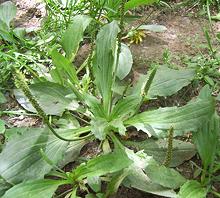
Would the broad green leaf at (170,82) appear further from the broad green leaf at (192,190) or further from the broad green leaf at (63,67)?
the broad green leaf at (192,190)

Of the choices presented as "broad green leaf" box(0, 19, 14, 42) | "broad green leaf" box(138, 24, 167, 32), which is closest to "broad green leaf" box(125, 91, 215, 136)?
"broad green leaf" box(138, 24, 167, 32)

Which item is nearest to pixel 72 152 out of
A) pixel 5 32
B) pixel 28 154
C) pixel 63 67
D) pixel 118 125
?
pixel 28 154

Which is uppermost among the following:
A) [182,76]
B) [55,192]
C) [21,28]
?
[21,28]

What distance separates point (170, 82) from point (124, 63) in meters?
0.32

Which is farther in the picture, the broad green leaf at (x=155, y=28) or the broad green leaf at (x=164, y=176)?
the broad green leaf at (x=155, y=28)

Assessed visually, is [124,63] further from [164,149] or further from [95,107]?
[164,149]

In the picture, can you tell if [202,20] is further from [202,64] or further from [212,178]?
[212,178]

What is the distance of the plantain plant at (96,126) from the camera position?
178 cm

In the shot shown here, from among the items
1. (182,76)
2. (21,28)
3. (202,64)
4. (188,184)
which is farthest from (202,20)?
(188,184)

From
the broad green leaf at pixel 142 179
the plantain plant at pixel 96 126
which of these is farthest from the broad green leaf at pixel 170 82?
the broad green leaf at pixel 142 179

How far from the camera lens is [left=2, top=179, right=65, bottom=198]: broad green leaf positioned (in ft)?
5.71

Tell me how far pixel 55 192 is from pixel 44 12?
1430 millimetres

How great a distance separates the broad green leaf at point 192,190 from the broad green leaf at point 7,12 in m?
1.56

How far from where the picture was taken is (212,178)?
6.09 feet
